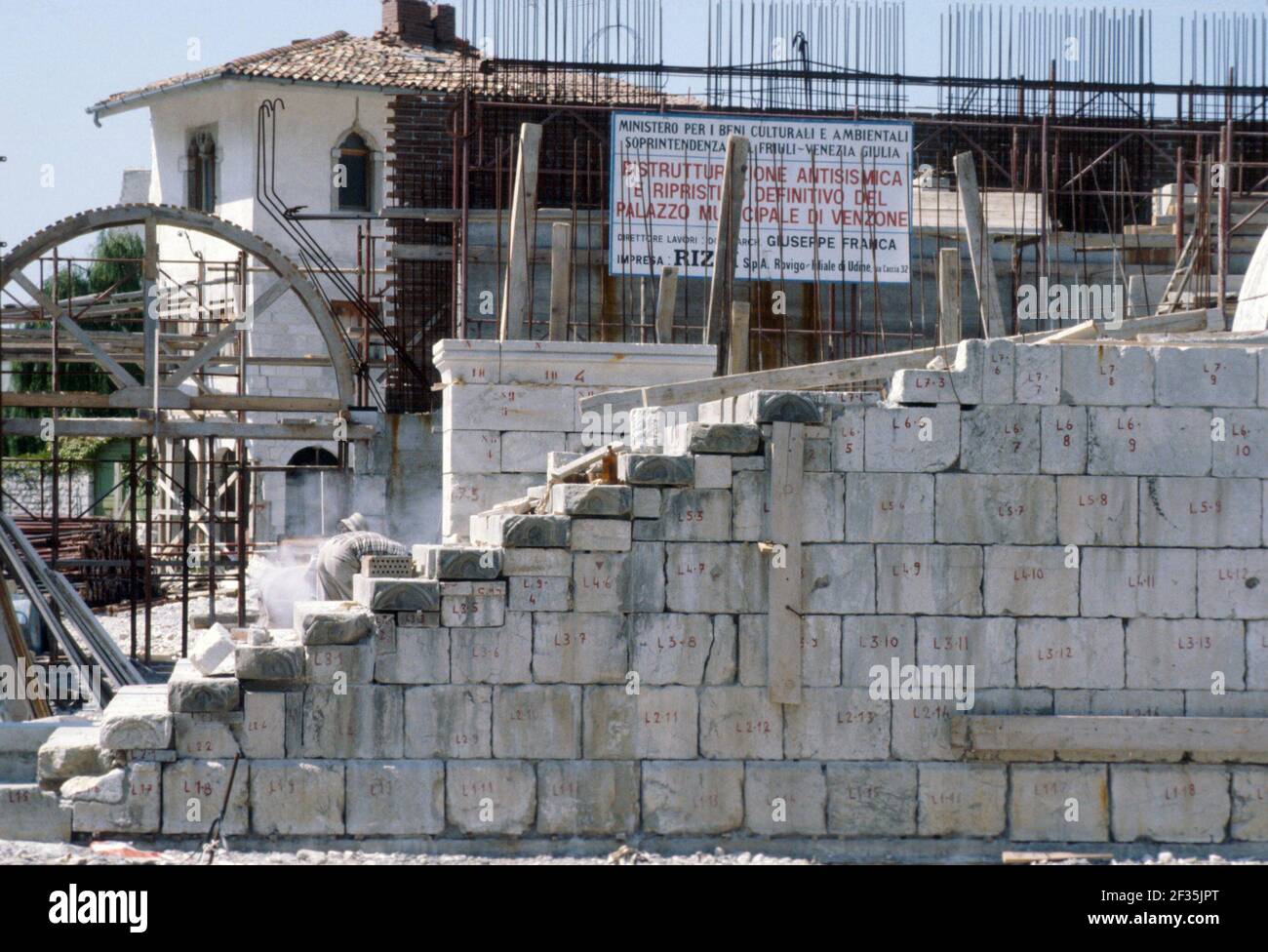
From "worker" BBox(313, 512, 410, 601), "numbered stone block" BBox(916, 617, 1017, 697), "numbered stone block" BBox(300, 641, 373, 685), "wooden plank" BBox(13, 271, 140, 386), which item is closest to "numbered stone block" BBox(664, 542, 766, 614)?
"numbered stone block" BBox(916, 617, 1017, 697)

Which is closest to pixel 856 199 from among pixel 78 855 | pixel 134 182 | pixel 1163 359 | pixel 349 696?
pixel 1163 359

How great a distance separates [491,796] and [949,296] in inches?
216

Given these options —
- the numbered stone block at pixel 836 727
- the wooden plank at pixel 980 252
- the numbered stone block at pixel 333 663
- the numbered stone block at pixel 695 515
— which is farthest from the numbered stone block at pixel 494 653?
the wooden plank at pixel 980 252

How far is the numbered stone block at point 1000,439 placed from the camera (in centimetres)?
988

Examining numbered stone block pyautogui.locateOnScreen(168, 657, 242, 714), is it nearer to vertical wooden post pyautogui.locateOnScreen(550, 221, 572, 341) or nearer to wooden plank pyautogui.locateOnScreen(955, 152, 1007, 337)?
vertical wooden post pyautogui.locateOnScreen(550, 221, 572, 341)

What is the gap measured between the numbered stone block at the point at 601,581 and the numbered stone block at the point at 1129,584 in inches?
109

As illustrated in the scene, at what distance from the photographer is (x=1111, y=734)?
9.77 meters

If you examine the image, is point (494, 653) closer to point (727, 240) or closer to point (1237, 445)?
point (727, 240)

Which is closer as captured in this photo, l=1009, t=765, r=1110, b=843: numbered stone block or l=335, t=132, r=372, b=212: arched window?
l=1009, t=765, r=1110, b=843: numbered stone block

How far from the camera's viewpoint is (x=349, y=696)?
9.55m

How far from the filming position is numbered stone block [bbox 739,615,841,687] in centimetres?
975

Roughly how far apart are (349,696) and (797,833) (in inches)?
110

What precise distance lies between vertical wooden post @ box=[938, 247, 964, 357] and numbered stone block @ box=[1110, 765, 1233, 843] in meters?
3.92

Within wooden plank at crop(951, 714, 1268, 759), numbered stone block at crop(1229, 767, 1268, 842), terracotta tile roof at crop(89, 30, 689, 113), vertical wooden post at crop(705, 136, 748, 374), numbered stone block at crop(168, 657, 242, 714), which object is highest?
terracotta tile roof at crop(89, 30, 689, 113)
